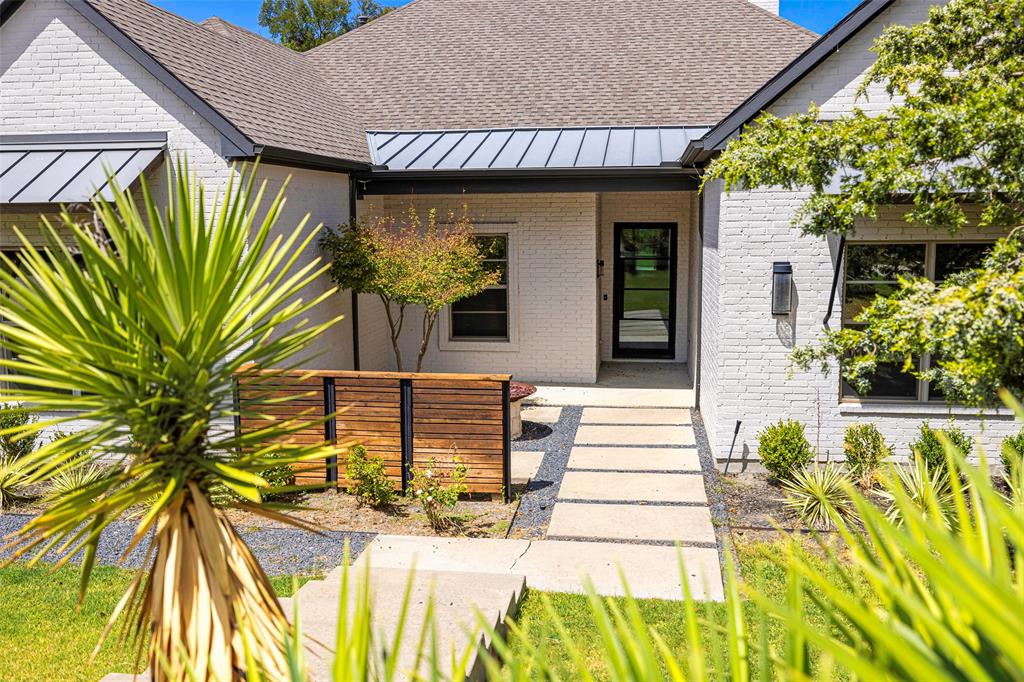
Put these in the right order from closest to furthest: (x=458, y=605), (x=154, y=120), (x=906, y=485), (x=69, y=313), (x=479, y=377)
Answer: (x=69, y=313), (x=458, y=605), (x=906, y=485), (x=479, y=377), (x=154, y=120)

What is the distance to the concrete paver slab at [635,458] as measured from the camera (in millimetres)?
11023

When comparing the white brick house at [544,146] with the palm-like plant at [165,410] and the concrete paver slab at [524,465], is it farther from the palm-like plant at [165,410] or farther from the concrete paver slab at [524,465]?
the palm-like plant at [165,410]

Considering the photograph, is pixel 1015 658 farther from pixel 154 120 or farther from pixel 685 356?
pixel 685 356

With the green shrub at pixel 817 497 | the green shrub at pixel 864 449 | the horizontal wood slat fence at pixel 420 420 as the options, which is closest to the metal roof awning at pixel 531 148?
the green shrub at pixel 864 449

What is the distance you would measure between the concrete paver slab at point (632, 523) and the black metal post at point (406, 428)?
171cm

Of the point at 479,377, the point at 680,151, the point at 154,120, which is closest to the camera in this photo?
the point at 479,377

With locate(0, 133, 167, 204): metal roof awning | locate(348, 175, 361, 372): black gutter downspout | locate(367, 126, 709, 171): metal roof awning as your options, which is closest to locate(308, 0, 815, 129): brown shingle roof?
locate(367, 126, 709, 171): metal roof awning

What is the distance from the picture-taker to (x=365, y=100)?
17219 millimetres

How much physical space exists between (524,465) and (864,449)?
158 inches

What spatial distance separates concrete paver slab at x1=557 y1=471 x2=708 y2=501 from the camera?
9867 millimetres

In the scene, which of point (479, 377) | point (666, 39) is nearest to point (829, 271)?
point (479, 377)

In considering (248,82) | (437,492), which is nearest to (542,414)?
(437,492)

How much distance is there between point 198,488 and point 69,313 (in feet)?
3.00

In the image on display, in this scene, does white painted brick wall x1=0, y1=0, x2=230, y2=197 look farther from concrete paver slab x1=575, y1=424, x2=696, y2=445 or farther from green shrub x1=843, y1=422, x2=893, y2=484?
green shrub x1=843, y1=422, x2=893, y2=484
